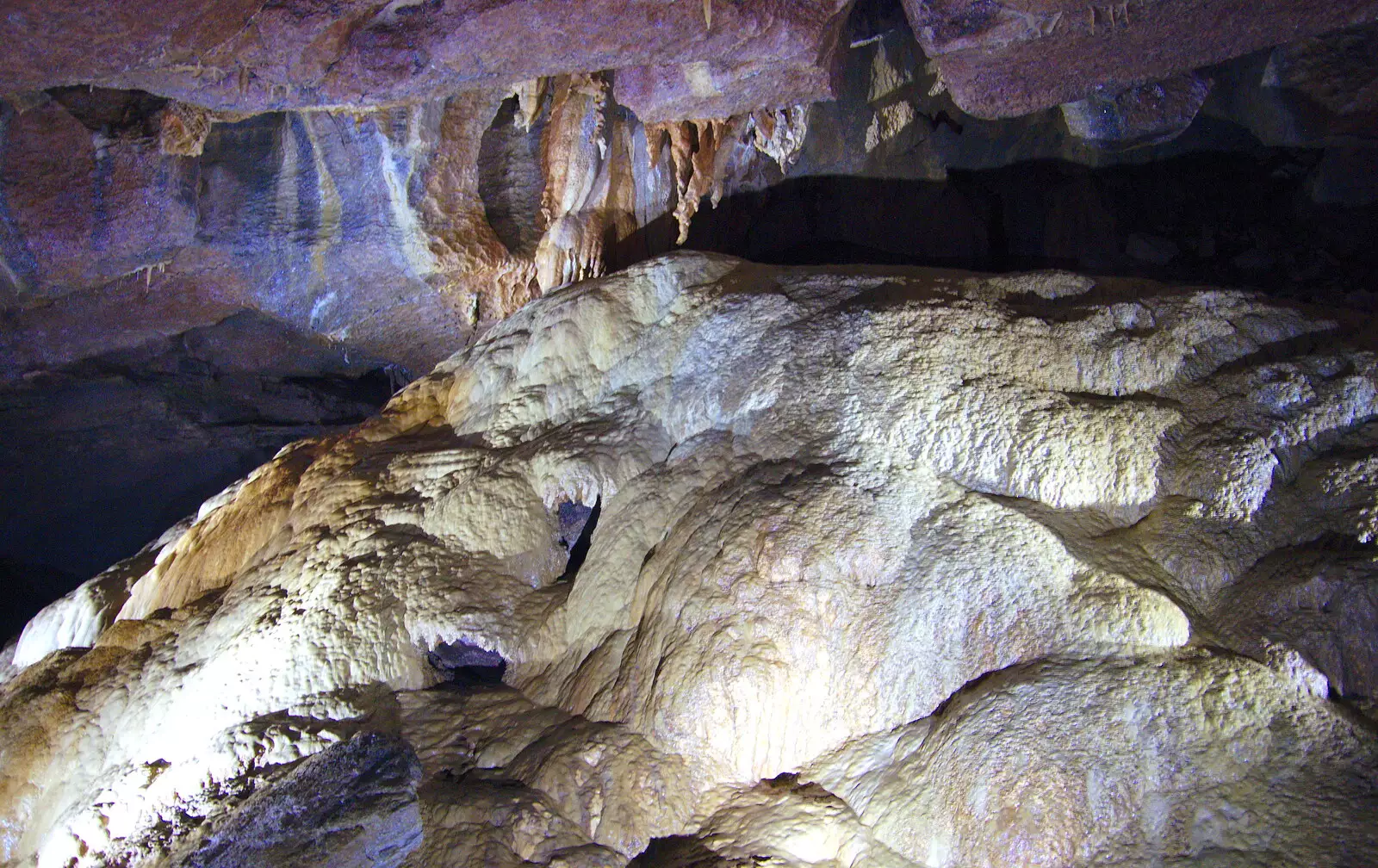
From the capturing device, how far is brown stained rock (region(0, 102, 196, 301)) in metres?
4.67

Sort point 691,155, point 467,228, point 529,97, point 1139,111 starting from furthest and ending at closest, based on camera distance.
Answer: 1. point 691,155
2. point 467,228
3. point 529,97
4. point 1139,111

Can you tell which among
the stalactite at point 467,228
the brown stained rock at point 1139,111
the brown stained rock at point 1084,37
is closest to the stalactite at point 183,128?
the stalactite at point 467,228

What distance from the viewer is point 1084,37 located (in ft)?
13.1

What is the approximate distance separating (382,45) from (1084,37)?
10.3 feet

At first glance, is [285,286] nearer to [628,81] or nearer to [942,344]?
[628,81]

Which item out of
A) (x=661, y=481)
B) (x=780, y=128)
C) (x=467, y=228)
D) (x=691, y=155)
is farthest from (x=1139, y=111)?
(x=467, y=228)

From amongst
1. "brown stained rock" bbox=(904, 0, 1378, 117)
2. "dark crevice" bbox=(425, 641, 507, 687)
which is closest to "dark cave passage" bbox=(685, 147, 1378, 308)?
"brown stained rock" bbox=(904, 0, 1378, 117)

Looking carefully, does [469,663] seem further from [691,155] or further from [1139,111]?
[1139,111]

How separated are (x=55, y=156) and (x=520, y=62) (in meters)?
2.61

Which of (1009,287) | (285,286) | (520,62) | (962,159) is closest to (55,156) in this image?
(285,286)

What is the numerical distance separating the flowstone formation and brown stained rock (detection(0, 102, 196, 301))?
80.6 inches

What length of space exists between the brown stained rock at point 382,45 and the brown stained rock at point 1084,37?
2.00 feet

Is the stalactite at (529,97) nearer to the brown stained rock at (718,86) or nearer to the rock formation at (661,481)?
the rock formation at (661,481)

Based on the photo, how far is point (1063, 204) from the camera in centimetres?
773
